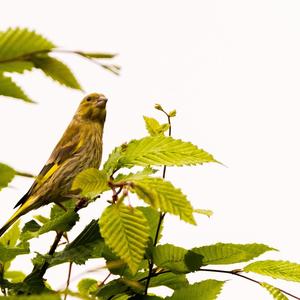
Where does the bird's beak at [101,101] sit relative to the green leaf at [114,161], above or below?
above

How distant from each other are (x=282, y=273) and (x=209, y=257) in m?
0.25

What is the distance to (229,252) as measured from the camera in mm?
1848

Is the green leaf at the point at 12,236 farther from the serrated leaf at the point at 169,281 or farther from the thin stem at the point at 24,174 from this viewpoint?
the thin stem at the point at 24,174

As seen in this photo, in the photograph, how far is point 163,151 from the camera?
5.98 feet

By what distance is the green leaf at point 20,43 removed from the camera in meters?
1.05

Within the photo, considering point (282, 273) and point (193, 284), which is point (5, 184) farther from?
point (282, 273)

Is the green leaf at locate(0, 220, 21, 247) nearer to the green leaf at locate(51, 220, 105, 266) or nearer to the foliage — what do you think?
the green leaf at locate(51, 220, 105, 266)

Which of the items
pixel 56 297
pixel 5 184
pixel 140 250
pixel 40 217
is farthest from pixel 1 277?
pixel 56 297

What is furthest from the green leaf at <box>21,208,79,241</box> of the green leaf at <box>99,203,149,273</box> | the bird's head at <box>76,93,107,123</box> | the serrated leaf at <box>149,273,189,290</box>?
the bird's head at <box>76,93,107,123</box>

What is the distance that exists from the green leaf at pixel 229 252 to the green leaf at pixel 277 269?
0.30 ft

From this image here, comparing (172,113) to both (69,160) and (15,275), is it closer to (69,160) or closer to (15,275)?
(15,275)

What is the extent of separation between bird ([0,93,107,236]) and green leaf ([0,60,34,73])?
345 centimetres

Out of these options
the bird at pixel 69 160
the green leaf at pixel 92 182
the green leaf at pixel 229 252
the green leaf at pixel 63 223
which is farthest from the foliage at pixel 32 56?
the bird at pixel 69 160

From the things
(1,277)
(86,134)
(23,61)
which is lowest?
(1,277)
